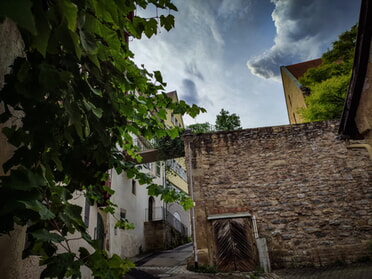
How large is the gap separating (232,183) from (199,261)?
2.78 metres

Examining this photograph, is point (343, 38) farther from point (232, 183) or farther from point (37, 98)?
point (37, 98)

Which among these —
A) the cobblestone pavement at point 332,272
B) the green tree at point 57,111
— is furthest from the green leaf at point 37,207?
the cobblestone pavement at point 332,272

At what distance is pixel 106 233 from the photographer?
917 cm

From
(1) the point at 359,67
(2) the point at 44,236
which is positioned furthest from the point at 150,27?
(1) the point at 359,67

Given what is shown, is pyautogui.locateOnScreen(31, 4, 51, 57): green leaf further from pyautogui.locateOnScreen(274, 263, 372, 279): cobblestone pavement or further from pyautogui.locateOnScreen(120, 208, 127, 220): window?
pyautogui.locateOnScreen(120, 208, 127, 220): window

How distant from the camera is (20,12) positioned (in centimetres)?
54

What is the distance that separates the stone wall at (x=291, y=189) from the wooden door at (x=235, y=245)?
0.27 m

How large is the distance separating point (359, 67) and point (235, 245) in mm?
6066

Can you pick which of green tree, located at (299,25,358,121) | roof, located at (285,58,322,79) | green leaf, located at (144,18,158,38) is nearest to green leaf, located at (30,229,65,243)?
green leaf, located at (144,18,158,38)

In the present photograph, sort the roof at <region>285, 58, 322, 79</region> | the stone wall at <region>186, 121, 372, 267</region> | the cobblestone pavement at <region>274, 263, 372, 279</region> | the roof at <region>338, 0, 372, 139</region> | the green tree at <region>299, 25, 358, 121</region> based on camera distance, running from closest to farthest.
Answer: the roof at <region>338, 0, 372, 139</region> → the cobblestone pavement at <region>274, 263, 372, 279</region> → the stone wall at <region>186, 121, 372, 267</region> → the green tree at <region>299, 25, 358, 121</region> → the roof at <region>285, 58, 322, 79</region>

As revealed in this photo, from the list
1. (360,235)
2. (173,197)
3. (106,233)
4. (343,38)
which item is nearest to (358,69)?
(173,197)

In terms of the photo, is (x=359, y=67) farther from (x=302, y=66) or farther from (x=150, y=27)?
(x=302, y=66)

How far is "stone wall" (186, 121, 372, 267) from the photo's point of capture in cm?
776

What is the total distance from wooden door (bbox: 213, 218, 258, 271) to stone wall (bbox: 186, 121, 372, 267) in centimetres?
27
